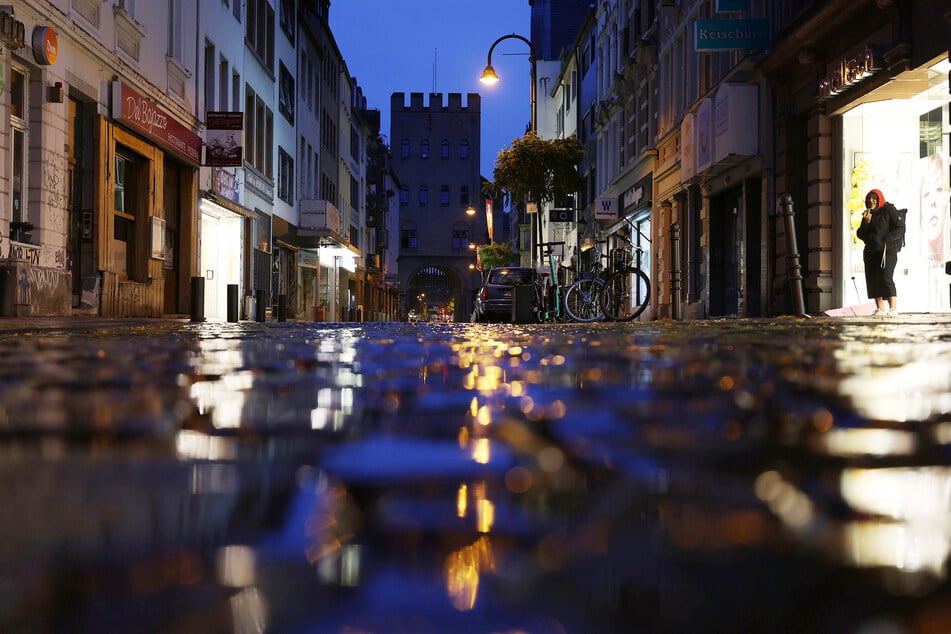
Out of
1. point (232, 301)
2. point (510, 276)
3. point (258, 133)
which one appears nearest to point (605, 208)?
point (510, 276)

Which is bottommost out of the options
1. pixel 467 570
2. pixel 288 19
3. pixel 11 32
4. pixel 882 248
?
pixel 467 570

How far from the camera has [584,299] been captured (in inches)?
458

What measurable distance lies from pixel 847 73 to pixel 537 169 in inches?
689

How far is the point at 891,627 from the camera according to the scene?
0.21m

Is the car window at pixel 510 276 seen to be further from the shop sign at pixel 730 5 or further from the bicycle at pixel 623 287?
the bicycle at pixel 623 287

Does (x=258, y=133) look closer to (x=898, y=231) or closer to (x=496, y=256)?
(x=898, y=231)

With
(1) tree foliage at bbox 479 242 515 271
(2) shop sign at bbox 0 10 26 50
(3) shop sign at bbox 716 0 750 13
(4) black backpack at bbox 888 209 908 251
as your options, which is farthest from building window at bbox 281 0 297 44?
(1) tree foliage at bbox 479 242 515 271

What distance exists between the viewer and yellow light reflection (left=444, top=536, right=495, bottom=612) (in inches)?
8.8

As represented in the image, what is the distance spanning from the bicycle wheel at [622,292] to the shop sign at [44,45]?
7305 millimetres

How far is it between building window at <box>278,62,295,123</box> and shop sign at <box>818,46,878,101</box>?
17.1 metres

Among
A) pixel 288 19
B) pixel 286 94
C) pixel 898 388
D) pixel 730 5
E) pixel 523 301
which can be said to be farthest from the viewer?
pixel 288 19

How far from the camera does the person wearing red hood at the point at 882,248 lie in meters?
11.2

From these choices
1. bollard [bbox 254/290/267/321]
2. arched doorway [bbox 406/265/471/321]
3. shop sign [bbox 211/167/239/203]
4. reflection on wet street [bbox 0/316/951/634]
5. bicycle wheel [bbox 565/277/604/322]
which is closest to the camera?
reflection on wet street [bbox 0/316/951/634]

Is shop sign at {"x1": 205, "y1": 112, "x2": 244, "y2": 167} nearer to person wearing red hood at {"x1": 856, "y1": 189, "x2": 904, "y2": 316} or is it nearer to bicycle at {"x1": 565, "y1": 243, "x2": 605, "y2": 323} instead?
bicycle at {"x1": 565, "y1": 243, "x2": 605, "y2": 323}
